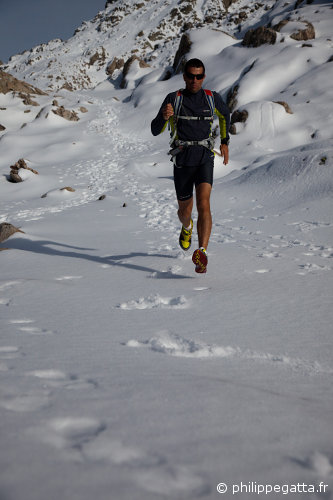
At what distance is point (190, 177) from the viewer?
383cm

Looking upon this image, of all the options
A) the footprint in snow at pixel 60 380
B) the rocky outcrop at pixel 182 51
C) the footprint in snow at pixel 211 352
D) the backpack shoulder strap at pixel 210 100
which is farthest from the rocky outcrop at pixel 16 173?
the rocky outcrop at pixel 182 51

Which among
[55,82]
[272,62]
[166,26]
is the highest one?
[166,26]

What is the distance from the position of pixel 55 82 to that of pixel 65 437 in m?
64.9

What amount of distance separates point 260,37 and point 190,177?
25.7m

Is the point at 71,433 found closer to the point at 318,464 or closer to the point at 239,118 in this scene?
the point at 318,464

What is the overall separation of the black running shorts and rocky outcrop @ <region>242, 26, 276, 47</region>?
81.6 feet

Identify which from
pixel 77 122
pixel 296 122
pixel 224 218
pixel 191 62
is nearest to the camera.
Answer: pixel 191 62

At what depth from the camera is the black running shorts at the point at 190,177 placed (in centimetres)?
369

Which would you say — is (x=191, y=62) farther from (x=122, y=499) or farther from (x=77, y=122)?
(x=77, y=122)

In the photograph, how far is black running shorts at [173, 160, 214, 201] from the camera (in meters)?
3.69

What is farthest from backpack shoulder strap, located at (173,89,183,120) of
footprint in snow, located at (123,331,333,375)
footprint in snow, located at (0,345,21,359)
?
footprint in snow, located at (0,345,21,359)

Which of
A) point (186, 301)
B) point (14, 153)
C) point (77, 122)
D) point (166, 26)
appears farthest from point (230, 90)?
point (166, 26)

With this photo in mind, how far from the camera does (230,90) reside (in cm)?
2030

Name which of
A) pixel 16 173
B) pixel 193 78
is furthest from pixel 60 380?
pixel 16 173
